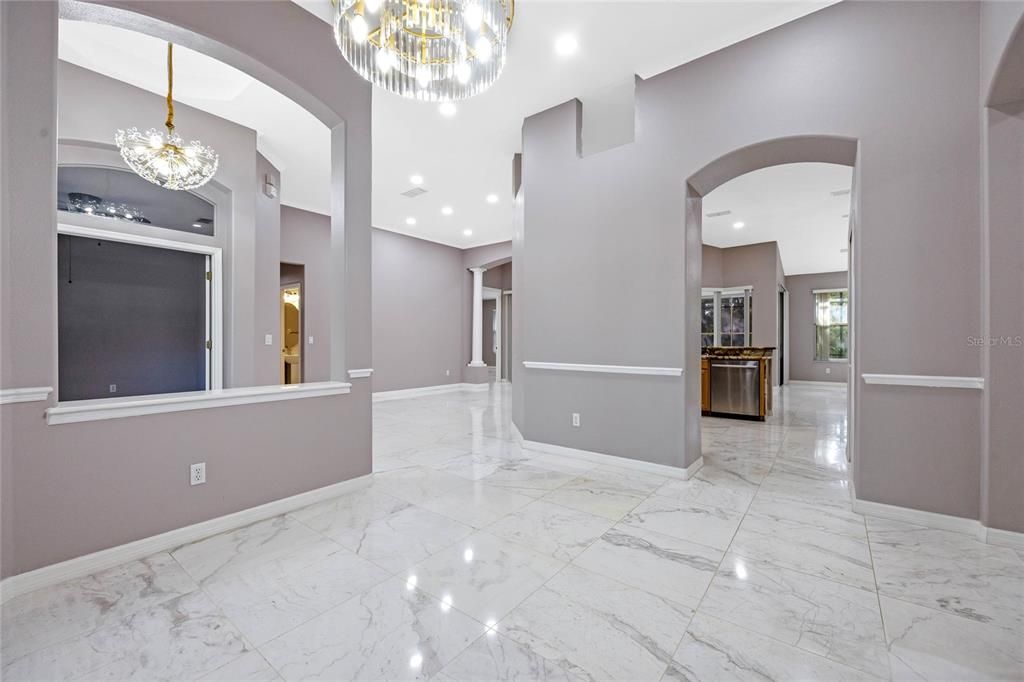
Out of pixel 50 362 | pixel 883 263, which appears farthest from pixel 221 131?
pixel 883 263

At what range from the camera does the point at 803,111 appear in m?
2.83

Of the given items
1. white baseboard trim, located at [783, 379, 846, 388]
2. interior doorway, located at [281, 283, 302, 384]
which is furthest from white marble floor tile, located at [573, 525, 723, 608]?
white baseboard trim, located at [783, 379, 846, 388]

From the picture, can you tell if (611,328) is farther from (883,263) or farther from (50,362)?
(50,362)

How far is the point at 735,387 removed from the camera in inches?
234

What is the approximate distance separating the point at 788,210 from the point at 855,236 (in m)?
3.92

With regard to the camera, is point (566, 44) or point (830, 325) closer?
point (566, 44)

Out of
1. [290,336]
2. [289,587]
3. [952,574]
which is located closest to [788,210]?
[952,574]

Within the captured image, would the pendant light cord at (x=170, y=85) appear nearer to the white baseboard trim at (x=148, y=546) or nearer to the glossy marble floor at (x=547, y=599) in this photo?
the white baseboard trim at (x=148, y=546)

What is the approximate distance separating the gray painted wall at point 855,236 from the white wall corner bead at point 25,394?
10.7 feet

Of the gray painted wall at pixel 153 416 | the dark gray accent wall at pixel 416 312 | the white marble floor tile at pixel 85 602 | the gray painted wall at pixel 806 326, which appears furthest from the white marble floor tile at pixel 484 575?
the gray painted wall at pixel 806 326

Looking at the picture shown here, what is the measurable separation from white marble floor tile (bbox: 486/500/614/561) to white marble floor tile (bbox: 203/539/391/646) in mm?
742

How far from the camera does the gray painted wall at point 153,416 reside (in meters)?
1.80

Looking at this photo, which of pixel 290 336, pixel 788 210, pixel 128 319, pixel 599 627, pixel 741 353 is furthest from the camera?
pixel 290 336

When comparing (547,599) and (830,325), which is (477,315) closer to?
(547,599)
